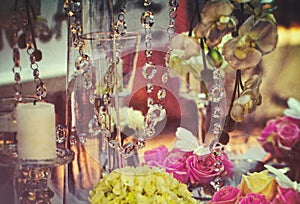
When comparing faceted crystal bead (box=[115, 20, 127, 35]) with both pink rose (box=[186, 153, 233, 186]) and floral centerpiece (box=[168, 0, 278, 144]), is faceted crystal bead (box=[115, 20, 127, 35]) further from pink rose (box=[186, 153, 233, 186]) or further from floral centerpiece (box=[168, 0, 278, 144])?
pink rose (box=[186, 153, 233, 186])

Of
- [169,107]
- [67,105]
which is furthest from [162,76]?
[67,105]

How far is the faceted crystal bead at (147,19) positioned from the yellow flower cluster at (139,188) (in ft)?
0.71

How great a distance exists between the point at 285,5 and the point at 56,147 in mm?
402

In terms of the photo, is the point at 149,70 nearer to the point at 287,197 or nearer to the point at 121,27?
the point at 121,27

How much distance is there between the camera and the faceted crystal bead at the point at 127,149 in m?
0.76

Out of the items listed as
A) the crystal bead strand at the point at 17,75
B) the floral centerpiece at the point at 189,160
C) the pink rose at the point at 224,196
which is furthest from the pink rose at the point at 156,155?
the crystal bead strand at the point at 17,75

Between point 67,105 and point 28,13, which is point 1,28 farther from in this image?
point 67,105

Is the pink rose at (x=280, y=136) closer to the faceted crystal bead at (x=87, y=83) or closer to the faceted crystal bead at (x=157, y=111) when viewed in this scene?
the faceted crystal bead at (x=157, y=111)

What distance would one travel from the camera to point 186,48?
2.48 feet

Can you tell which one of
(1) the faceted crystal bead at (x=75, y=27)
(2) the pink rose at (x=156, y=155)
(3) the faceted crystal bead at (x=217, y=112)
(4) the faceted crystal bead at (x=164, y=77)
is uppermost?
(1) the faceted crystal bead at (x=75, y=27)

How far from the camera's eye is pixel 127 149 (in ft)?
2.50

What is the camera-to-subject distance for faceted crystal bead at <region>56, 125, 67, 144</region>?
748mm

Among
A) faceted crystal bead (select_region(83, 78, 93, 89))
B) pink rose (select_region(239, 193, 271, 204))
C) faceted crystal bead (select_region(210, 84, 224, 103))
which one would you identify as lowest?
pink rose (select_region(239, 193, 271, 204))

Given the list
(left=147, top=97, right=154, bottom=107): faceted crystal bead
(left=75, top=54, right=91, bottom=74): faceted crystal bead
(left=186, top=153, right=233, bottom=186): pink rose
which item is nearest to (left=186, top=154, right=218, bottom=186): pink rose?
(left=186, top=153, right=233, bottom=186): pink rose
